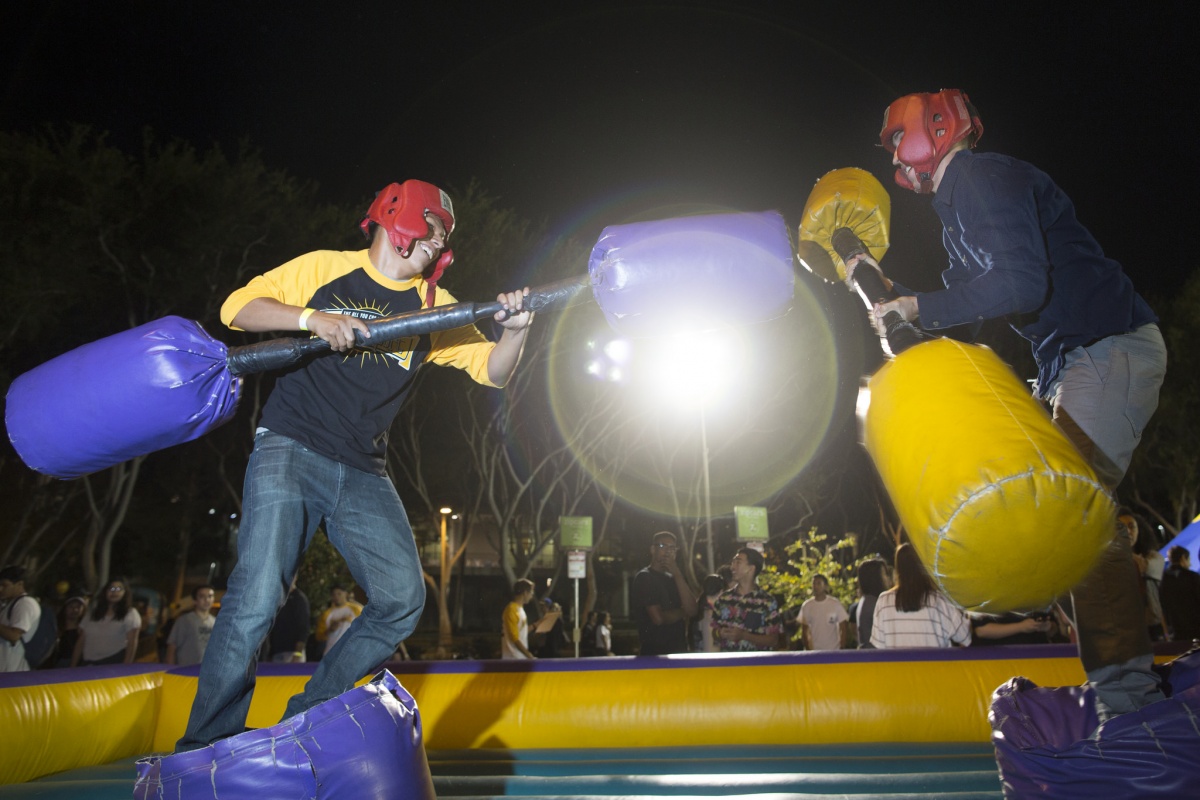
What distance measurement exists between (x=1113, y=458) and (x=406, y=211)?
96.5 inches

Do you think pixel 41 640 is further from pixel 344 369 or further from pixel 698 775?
pixel 698 775

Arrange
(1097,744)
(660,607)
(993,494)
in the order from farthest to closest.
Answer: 1. (660,607)
2. (1097,744)
3. (993,494)

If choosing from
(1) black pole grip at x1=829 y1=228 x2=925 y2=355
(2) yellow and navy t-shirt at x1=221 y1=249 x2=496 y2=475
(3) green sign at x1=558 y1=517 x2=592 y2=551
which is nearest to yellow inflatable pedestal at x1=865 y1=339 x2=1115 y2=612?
(1) black pole grip at x1=829 y1=228 x2=925 y2=355

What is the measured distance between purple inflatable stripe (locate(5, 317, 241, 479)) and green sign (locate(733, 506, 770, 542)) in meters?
16.4

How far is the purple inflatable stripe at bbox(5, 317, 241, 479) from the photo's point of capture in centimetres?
252

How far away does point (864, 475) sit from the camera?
2569 centimetres

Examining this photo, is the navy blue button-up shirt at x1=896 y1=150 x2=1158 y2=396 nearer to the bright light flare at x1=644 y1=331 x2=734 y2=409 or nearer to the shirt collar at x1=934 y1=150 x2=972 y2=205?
the shirt collar at x1=934 y1=150 x2=972 y2=205

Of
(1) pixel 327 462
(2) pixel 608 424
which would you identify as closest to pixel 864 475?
(2) pixel 608 424

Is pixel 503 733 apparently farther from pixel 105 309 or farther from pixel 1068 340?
pixel 105 309

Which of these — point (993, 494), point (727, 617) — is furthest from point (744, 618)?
point (993, 494)

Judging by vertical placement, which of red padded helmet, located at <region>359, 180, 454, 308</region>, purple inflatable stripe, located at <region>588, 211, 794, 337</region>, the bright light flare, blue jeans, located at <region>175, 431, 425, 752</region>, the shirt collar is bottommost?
blue jeans, located at <region>175, 431, 425, 752</region>

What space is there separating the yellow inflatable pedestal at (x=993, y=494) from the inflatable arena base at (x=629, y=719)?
5.08 feet

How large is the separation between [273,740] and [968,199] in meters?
2.46

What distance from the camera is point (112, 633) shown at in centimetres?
797
